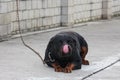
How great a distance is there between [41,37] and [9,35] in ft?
2.94

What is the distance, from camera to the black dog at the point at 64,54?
7.25m

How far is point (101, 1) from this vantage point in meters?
18.0

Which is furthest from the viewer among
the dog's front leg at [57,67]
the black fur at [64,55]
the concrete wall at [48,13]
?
the concrete wall at [48,13]

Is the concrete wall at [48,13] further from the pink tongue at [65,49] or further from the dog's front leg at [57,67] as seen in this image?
the pink tongue at [65,49]

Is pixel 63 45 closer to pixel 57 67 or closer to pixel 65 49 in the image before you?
pixel 65 49

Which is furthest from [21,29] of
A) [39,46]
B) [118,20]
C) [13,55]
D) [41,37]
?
[118,20]

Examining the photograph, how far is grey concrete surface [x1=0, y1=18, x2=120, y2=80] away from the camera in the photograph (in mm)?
7230

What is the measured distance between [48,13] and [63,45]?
22.6ft

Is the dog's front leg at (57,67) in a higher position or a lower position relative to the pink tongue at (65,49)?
lower

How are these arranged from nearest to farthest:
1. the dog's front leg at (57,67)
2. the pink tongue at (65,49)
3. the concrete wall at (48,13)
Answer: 1. the pink tongue at (65,49)
2. the dog's front leg at (57,67)
3. the concrete wall at (48,13)

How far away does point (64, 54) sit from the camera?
7234mm

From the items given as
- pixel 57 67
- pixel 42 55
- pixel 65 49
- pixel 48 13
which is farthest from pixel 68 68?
pixel 48 13

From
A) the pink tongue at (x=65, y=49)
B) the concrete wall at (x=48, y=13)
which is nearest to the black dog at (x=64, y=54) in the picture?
the pink tongue at (x=65, y=49)

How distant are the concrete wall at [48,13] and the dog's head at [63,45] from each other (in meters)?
4.16
